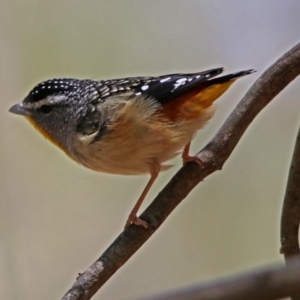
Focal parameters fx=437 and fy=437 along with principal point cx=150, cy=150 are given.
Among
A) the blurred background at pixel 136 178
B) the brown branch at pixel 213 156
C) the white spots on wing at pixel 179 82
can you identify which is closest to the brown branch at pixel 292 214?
the brown branch at pixel 213 156

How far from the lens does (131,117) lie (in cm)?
138

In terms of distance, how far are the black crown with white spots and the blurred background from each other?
67cm

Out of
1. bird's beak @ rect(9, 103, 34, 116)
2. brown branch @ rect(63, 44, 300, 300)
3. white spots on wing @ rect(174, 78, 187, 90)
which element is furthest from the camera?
bird's beak @ rect(9, 103, 34, 116)

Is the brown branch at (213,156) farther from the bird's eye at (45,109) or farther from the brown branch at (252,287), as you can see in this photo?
the brown branch at (252,287)

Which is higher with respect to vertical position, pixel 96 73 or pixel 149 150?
pixel 96 73

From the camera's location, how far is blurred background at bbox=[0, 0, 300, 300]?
2.20 meters

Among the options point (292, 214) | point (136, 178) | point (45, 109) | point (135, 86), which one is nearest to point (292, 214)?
point (292, 214)

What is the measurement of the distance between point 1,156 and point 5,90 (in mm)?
336

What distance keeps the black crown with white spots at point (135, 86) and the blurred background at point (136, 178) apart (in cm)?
67

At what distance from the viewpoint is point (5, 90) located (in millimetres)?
2219

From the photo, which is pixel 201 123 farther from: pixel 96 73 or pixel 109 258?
pixel 96 73

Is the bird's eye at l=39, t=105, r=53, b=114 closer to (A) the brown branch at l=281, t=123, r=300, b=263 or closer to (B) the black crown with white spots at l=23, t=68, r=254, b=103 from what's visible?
(B) the black crown with white spots at l=23, t=68, r=254, b=103

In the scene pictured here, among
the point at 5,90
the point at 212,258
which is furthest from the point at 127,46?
the point at 212,258

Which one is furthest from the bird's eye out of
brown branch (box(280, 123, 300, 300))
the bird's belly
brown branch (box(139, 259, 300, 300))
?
brown branch (box(139, 259, 300, 300))
